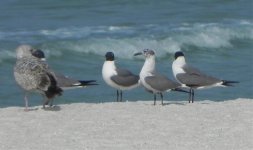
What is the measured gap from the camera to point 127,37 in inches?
1078

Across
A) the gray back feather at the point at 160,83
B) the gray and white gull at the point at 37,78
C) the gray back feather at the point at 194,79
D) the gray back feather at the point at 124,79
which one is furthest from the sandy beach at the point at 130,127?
the gray back feather at the point at 124,79

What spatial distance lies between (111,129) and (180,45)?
1574cm

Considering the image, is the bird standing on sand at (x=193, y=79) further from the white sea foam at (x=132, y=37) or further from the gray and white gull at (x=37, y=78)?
the white sea foam at (x=132, y=37)

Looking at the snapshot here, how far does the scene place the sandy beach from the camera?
1017cm

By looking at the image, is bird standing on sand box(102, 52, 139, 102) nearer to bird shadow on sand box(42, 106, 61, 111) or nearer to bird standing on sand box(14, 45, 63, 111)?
bird shadow on sand box(42, 106, 61, 111)

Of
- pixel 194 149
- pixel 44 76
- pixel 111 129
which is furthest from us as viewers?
pixel 44 76

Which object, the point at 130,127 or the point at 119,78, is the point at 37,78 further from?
the point at 119,78

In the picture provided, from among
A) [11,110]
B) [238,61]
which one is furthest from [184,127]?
[238,61]

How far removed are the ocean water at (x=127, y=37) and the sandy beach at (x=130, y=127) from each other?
4957 mm

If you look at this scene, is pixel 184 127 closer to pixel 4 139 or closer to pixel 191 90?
pixel 4 139

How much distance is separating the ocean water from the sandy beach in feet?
Result: 16.3

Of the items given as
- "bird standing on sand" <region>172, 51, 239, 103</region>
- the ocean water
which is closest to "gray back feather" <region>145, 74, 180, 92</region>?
"bird standing on sand" <region>172, 51, 239, 103</region>

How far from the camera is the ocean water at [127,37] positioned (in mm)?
19156

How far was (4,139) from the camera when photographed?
10.5 meters
